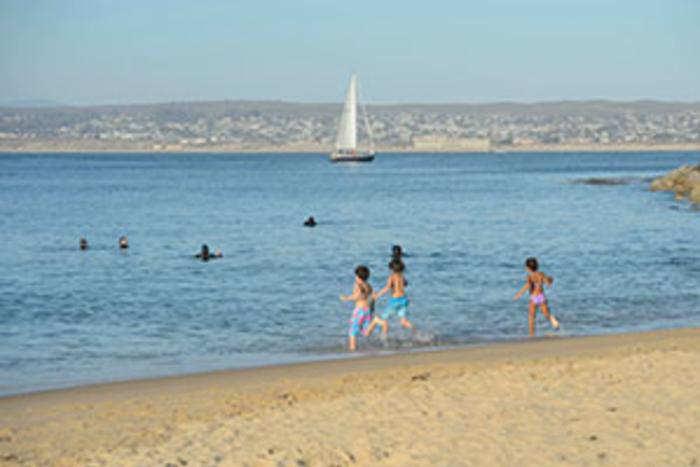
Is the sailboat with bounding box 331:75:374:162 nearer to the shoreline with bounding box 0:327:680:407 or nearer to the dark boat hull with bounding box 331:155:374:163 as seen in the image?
the dark boat hull with bounding box 331:155:374:163

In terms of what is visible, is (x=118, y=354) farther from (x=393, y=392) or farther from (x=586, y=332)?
(x=586, y=332)

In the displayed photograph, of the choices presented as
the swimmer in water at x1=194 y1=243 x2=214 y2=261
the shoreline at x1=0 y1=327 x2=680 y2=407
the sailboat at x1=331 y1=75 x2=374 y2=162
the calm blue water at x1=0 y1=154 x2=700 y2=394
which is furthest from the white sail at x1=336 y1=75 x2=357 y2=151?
the shoreline at x1=0 y1=327 x2=680 y2=407

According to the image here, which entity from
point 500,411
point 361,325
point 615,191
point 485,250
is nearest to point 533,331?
point 361,325

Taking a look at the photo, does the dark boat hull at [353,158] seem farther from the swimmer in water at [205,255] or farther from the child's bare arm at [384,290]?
the child's bare arm at [384,290]

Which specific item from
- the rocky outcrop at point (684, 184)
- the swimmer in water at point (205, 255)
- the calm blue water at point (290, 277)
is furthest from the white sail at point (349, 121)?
the swimmer in water at point (205, 255)

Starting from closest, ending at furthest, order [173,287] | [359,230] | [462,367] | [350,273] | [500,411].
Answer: [500,411], [462,367], [173,287], [350,273], [359,230]

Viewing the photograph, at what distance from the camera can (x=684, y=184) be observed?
6806cm

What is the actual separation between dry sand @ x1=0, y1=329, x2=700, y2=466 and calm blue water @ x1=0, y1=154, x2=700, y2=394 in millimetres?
2240

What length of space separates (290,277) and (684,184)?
45495 mm

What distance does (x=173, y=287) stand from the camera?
86.4 feet

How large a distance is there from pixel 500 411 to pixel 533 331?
25.7 ft

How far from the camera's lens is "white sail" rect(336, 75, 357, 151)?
130875mm

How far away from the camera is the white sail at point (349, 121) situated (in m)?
131

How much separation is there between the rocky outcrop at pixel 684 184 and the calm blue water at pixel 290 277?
1.36 metres
